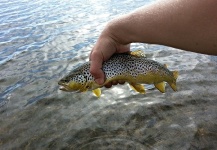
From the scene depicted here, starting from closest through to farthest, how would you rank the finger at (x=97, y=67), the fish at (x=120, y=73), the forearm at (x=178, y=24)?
the forearm at (x=178, y=24)
the finger at (x=97, y=67)
the fish at (x=120, y=73)

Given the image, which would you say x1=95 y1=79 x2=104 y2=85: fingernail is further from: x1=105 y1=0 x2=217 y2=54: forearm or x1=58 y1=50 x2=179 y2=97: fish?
x1=105 y1=0 x2=217 y2=54: forearm

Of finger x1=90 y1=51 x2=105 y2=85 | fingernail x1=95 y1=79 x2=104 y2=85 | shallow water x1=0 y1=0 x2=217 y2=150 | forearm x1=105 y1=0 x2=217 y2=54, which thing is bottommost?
shallow water x1=0 y1=0 x2=217 y2=150

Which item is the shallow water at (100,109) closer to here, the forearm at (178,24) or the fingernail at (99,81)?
the fingernail at (99,81)

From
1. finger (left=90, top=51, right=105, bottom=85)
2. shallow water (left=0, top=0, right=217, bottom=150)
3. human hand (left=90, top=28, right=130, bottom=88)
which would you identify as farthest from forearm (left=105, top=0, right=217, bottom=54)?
shallow water (left=0, top=0, right=217, bottom=150)

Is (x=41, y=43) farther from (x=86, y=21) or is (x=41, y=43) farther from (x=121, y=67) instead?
(x=121, y=67)

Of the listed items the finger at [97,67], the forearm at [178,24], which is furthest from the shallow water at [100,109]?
the forearm at [178,24]

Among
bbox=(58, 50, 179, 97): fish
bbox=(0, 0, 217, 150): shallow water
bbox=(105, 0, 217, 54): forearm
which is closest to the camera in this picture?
bbox=(105, 0, 217, 54): forearm

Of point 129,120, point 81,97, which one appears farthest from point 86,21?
point 129,120
